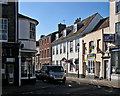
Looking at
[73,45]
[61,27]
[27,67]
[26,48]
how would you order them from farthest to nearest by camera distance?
1. [61,27]
2. [73,45]
3. [27,67]
4. [26,48]

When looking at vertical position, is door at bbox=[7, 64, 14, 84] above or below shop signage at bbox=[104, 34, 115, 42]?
below

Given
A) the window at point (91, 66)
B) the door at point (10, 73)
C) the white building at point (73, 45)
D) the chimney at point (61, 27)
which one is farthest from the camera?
the chimney at point (61, 27)

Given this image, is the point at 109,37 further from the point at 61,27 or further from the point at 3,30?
the point at 61,27

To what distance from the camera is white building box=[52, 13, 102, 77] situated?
105 ft

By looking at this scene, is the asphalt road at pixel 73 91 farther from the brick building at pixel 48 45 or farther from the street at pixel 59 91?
the brick building at pixel 48 45

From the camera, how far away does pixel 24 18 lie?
2006 cm

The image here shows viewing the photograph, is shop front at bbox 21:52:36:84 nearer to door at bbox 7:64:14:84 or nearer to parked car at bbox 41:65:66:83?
door at bbox 7:64:14:84

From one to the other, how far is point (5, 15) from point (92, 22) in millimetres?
17713

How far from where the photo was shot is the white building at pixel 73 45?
3209cm

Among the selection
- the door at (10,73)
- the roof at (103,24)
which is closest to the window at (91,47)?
the roof at (103,24)

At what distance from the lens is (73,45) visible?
113ft

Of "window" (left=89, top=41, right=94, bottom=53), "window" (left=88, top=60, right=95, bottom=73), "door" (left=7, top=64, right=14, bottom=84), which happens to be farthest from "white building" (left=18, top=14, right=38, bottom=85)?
"window" (left=88, top=60, right=95, bottom=73)

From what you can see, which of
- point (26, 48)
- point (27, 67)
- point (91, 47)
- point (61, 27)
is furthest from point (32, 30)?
point (61, 27)

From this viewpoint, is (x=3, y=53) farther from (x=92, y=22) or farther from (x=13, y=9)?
(x=92, y=22)
